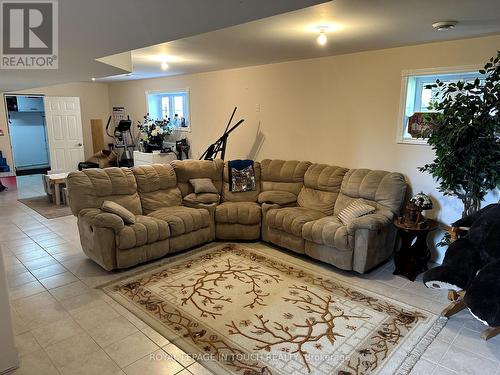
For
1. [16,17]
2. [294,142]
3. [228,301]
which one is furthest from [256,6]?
[294,142]

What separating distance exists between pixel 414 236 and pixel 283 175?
1.91 metres

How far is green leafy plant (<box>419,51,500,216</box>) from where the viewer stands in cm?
284

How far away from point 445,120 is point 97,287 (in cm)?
355

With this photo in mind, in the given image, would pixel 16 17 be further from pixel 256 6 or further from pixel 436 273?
pixel 436 273

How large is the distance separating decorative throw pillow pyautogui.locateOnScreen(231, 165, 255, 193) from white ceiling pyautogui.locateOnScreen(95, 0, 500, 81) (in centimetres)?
153

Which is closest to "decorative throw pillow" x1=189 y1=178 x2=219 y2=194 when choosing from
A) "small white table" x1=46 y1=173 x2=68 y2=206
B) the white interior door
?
"small white table" x1=46 y1=173 x2=68 y2=206

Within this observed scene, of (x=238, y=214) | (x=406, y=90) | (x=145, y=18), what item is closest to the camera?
(x=145, y=18)

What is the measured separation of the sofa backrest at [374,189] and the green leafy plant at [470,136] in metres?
0.59

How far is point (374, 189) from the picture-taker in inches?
152

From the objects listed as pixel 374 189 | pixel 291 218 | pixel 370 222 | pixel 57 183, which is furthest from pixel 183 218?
pixel 57 183

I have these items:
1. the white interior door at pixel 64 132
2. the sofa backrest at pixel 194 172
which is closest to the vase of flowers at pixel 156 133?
the white interior door at pixel 64 132

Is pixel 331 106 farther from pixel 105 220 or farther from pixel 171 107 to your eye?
pixel 171 107

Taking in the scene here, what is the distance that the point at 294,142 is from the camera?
16.4 feet

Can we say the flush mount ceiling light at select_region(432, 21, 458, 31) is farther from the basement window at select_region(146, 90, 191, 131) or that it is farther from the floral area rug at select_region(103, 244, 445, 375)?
the basement window at select_region(146, 90, 191, 131)
